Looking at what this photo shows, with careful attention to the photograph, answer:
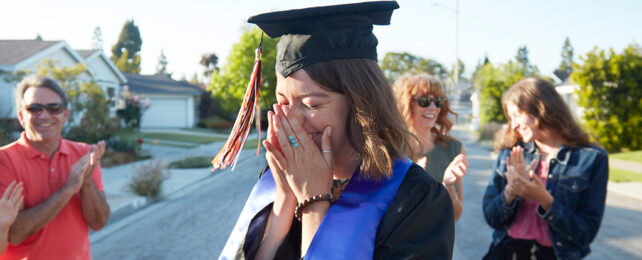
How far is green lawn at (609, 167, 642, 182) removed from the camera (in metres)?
10.9

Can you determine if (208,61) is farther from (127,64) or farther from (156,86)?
(156,86)

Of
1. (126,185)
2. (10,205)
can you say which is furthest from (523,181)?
(126,185)

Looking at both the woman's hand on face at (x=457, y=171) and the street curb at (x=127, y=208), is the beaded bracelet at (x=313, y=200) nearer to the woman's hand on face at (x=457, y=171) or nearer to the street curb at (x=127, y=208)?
the woman's hand on face at (x=457, y=171)

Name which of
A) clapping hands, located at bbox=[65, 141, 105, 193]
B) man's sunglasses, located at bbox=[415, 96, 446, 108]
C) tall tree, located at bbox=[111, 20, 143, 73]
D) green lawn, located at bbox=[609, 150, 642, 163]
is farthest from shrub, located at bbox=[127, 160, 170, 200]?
tall tree, located at bbox=[111, 20, 143, 73]

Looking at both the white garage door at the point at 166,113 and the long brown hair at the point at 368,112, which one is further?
the white garage door at the point at 166,113

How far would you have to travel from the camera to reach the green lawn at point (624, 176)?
35.8 ft

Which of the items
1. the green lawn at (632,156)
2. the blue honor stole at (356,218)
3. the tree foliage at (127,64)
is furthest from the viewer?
the tree foliage at (127,64)

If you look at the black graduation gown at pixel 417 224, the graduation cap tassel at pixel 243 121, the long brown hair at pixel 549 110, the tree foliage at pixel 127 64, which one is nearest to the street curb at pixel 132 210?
the graduation cap tassel at pixel 243 121

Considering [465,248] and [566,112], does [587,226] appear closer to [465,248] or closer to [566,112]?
[566,112]

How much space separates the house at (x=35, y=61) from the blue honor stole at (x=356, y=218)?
53.0 ft

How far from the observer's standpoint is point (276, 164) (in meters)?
1.46

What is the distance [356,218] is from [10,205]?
202cm

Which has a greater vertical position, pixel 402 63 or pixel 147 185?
pixel 402 63

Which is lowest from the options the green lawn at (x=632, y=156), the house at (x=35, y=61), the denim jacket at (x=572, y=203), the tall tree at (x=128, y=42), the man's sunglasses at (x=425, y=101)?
the green lawn at (x=632, y=156)
